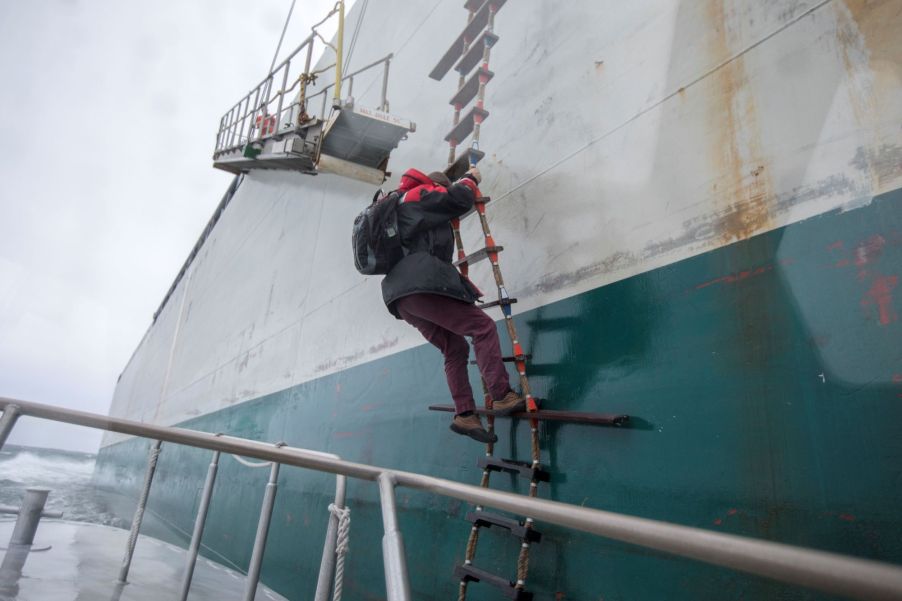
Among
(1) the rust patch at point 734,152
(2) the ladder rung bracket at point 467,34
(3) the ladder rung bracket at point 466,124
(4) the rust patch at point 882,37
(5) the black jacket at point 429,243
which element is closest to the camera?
(4) the rust patch at point 882,37

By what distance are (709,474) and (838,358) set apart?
53 centimetres

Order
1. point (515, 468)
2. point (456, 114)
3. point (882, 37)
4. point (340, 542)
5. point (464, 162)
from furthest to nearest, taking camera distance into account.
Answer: point (456, 114) < point (464, 162) < point (515, 468) < point (340, 542) < point (882, 37)

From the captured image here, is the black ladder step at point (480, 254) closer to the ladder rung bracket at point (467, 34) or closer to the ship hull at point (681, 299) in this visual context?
the ship hull at point (681, 299)

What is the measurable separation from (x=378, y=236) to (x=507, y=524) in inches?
57.8

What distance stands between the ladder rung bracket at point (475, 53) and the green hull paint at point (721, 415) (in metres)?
1.91

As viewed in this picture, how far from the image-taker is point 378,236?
2.71m

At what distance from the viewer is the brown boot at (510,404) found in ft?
7.91

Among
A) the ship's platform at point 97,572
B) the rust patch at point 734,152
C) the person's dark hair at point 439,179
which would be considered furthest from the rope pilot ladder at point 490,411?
the ship's platform at point 97,572

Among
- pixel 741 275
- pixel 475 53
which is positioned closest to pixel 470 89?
pixel 475 53

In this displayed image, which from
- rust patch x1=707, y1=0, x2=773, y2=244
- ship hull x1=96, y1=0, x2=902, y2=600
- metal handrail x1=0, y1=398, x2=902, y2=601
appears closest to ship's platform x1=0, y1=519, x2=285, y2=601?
ship hull x1=96, y1=0, x2=902, y2=600

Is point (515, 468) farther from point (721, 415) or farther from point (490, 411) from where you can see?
point (721, 415)

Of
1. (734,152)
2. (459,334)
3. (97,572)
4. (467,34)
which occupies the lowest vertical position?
(97,572)

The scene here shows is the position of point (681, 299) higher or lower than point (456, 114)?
lower

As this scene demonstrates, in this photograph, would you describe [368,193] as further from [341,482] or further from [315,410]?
[341,482]
